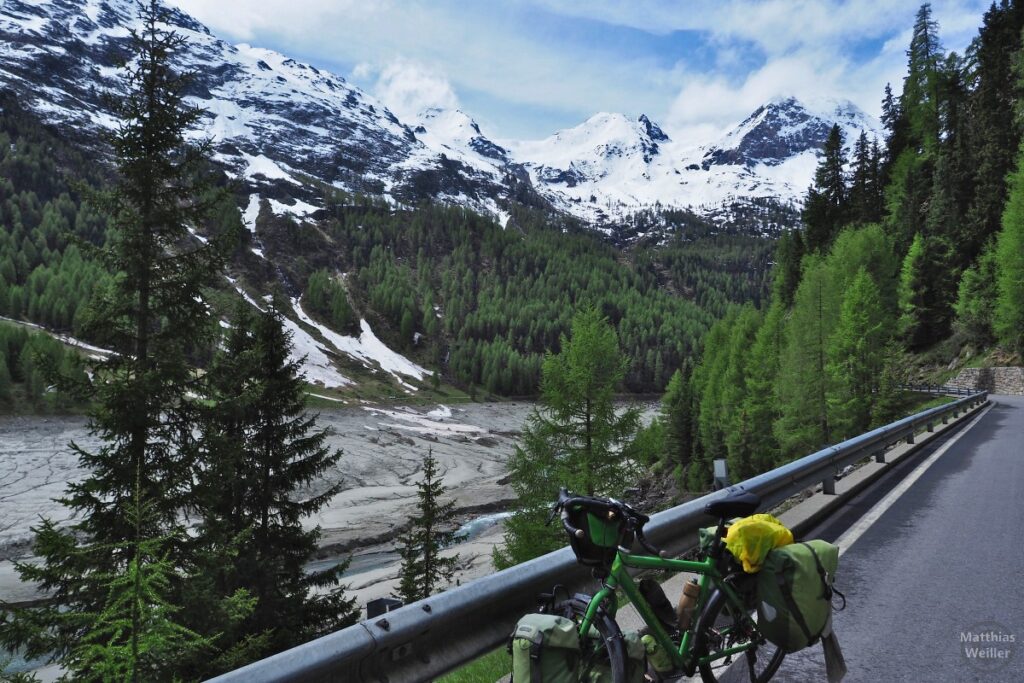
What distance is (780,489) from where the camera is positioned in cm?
669

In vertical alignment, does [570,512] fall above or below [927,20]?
below

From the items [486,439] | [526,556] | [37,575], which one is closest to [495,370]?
[486,439]

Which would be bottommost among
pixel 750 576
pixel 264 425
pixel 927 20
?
pixel 264 425

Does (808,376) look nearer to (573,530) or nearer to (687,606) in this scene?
(687,606)

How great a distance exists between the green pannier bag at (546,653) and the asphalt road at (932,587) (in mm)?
2169

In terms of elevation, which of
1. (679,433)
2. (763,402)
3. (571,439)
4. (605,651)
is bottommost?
(679,433)

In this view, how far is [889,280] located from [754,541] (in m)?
49.9

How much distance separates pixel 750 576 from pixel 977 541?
5530mm

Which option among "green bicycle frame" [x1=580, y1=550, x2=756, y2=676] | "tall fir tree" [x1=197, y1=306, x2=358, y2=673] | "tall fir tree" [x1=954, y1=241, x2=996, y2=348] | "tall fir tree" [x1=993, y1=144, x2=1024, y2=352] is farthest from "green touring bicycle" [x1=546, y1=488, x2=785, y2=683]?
"tall fir tree" [x1=954, y1=241, x2=996, y2=348]

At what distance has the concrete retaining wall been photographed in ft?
120

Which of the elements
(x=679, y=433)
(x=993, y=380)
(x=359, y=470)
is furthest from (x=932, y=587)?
(x=359, y=470)

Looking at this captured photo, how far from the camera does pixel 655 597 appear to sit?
3.04 metres

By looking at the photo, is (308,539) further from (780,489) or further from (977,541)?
(977,541)

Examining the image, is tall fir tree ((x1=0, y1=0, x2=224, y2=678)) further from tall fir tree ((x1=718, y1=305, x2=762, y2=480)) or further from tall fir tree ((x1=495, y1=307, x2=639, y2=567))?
tall fir tree ((x1=718, y1=305, x2=762, y2=480))
